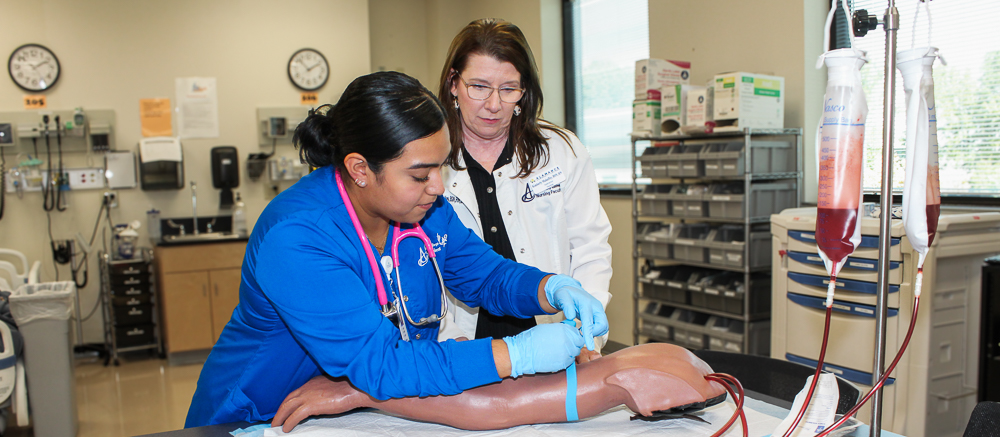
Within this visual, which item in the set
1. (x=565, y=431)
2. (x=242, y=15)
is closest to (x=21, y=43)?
(x=242, y=15)

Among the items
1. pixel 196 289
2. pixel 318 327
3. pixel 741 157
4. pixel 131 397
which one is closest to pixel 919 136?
pixel 318 327

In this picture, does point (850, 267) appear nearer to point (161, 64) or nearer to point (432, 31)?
point (432, 31)

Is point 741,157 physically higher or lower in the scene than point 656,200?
higher

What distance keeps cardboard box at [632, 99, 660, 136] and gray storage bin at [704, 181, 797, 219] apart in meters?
0.45

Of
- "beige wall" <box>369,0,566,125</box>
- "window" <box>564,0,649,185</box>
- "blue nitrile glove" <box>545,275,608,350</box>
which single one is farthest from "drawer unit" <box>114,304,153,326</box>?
"blue nitrile glove" <box>545,275,608,350</box>

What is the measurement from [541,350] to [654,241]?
2.30m

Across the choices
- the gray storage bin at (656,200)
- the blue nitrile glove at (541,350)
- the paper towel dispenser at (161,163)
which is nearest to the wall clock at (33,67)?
the paper towel dispenser at (161,163)

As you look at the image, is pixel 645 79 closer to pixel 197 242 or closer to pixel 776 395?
pixel 776 395

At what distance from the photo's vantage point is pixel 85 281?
4.34 m

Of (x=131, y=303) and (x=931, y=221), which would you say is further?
(x=131, y=303)

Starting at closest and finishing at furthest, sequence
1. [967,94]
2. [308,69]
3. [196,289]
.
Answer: [967,94] → [196,289] → [308,69]

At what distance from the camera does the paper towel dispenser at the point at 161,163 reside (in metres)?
4.27

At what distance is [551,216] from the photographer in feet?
5.38

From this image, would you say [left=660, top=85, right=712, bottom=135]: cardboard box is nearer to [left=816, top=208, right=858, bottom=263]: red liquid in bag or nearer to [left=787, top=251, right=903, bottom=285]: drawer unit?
[left=787, top=251, right=903, bottom=285]: drawer unit
